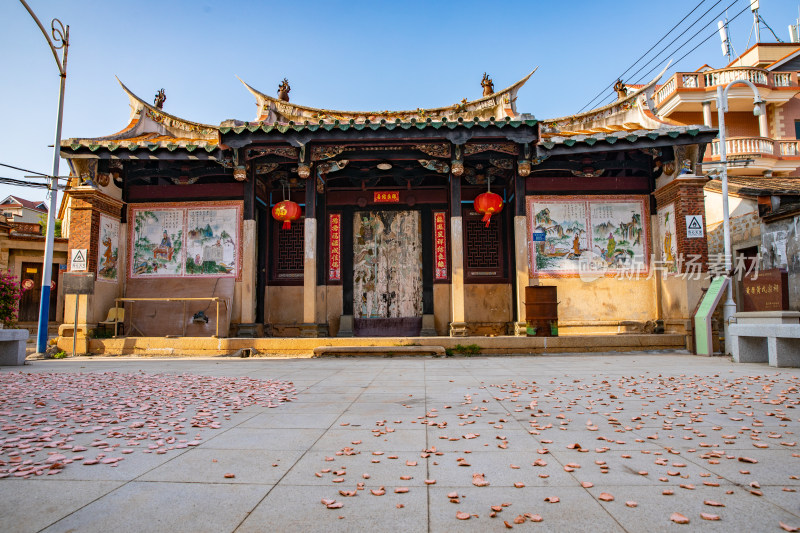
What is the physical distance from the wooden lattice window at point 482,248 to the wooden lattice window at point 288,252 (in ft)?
14.8

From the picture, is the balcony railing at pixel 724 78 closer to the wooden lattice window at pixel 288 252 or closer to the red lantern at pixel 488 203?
the red lantern at pixel 488 203

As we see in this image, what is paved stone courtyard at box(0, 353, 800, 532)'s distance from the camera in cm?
211

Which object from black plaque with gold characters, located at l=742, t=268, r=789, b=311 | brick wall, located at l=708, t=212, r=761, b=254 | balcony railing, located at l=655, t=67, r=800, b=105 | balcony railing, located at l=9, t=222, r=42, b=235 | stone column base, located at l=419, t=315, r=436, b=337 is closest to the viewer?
black plaque with gold characters, located at l=742, t=268, r=789, b=311

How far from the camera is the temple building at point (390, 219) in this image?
11.2m

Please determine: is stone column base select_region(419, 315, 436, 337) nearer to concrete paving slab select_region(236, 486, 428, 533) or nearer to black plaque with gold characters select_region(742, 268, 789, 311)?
black plaque with gold characters select_region(742, 268, 789, 311)

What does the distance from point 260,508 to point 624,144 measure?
11060 millimetres

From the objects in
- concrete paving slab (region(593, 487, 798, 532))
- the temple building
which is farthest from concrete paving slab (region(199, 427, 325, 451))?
the temple building

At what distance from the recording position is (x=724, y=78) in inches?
810

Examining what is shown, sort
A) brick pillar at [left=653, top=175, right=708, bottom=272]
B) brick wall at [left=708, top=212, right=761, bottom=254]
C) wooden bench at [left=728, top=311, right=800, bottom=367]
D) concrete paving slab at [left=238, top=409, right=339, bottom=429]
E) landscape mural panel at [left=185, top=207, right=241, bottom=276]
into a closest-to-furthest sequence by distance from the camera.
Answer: concrete paving slab at [left=238, top=409, right=339, bottom=429] → wooden bench at [left=728, top=311, right=800, bottom=367] → brick pillar at [left=653, top=175, right=708, bottom=272] → landscape mural panel at [left=185, top=207, right=241, bottom=276] → brick wall at [left=708, top=212, right=761, bottom=254]

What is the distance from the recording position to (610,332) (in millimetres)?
11930

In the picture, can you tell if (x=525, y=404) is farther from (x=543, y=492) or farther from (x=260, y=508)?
(x=260, y=508)

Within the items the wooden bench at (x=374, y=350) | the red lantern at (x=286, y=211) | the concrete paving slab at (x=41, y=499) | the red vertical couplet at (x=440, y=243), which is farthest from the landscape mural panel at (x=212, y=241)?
the concrete paving slab at (x=41, y=499)

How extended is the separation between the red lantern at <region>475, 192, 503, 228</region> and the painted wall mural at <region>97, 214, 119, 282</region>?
29.8ft

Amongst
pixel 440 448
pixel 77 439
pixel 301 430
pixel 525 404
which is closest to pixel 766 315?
pixel 525 404
